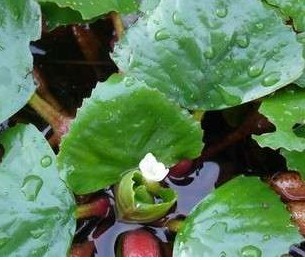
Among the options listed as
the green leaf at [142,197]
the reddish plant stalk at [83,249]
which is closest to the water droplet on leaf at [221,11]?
the green leaf at [142,197]

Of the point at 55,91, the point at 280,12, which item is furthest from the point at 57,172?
the point at 280,12

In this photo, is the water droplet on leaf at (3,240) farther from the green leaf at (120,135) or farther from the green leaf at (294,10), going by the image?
the green leaf at (294,10)

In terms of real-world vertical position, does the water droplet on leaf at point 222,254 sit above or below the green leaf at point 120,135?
below

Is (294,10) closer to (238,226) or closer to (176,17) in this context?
(176,17)

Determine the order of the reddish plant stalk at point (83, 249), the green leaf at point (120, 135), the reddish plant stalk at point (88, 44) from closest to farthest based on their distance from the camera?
the green leaf at point (120, 135), the reddish plant stalk at point (83, 249), the reddish plant stalk at point (88, 44)

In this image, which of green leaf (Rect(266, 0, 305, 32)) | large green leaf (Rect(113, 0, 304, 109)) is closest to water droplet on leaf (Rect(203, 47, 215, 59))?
large green leaf (Rect(113, 0, 304, 109))

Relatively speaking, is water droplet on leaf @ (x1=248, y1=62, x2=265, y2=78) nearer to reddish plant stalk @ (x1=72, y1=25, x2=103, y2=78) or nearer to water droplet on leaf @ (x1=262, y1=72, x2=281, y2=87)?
water droplet on leaf @ (x1=262, y1=72, x2=281, y2=87)

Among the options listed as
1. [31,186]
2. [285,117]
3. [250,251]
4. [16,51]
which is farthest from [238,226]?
[16,51]
